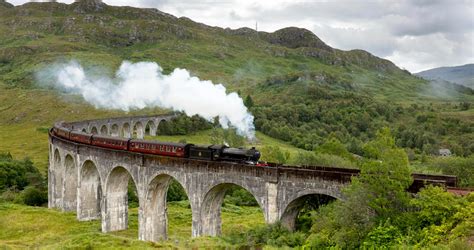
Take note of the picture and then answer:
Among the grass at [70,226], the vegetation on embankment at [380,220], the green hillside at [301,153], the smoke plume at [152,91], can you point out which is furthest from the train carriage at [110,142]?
the smoke plume at [152,91]

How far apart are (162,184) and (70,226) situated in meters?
14.3

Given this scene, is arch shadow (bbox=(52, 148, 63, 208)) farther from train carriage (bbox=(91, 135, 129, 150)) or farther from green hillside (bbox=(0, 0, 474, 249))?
A: train carriage (bbox=(91, 135, 129, 150))

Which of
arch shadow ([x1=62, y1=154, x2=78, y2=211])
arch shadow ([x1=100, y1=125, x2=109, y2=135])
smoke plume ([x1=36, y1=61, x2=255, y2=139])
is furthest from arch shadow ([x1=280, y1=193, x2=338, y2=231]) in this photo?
arch shadow ([x1=100, y1=125, x2=109, y2=135])

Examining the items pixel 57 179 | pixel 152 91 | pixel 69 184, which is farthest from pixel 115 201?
pixel 152 91

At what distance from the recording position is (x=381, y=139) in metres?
26.6

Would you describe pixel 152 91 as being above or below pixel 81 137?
above

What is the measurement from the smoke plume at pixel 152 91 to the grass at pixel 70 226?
59.9ft

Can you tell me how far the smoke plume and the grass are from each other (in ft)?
59.9

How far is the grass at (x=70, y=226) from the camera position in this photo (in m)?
39.2

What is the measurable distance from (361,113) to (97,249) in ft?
331

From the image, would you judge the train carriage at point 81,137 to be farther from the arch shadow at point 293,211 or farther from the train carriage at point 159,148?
the arch shadow at point 293,211

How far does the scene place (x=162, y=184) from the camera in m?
43.0

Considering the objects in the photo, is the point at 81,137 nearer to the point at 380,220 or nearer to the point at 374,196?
the point at 374,196

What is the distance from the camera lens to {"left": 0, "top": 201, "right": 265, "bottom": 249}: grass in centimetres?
3919
